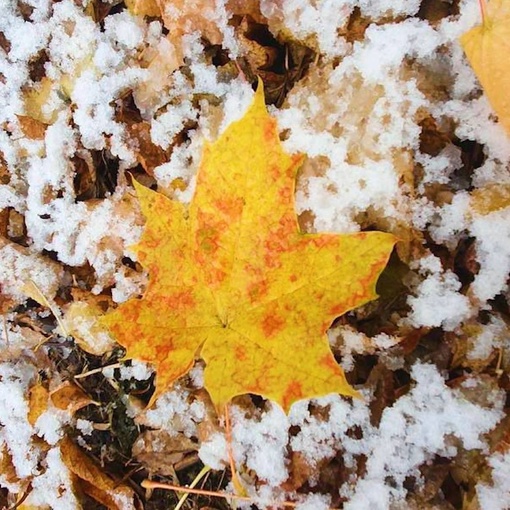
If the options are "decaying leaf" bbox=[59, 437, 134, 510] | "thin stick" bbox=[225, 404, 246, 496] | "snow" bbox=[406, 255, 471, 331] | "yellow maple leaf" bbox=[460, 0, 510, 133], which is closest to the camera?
"yellow maple leaf" bbox=[460, 0, 510, 133]

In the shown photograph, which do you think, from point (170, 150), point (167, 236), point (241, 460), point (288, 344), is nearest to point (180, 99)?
point (170, 150)

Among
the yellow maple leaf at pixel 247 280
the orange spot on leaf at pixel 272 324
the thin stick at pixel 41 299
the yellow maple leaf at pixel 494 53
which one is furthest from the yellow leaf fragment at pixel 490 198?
the thin stick at pixel 41 299

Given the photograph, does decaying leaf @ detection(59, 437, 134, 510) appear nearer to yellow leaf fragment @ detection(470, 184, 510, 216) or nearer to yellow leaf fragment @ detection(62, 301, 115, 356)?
yellow leaf fragment @ detection(62, 301, 115, 356)

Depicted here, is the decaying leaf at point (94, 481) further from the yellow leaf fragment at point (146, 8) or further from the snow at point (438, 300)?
the yellow leaf fragment at point (146, 8)

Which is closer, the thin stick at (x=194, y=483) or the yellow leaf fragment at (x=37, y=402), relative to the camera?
the thin stick at (x=194, y=483)

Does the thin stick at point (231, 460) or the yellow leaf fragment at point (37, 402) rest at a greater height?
the thin stick at point (231, 460)

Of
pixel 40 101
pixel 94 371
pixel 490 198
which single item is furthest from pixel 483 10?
pixel 94 371

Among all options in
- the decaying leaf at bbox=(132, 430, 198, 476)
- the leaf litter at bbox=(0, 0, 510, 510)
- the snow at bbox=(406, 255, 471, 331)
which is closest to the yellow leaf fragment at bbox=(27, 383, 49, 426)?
the leaf litter at bbox=(0, 0, 510, 510)
